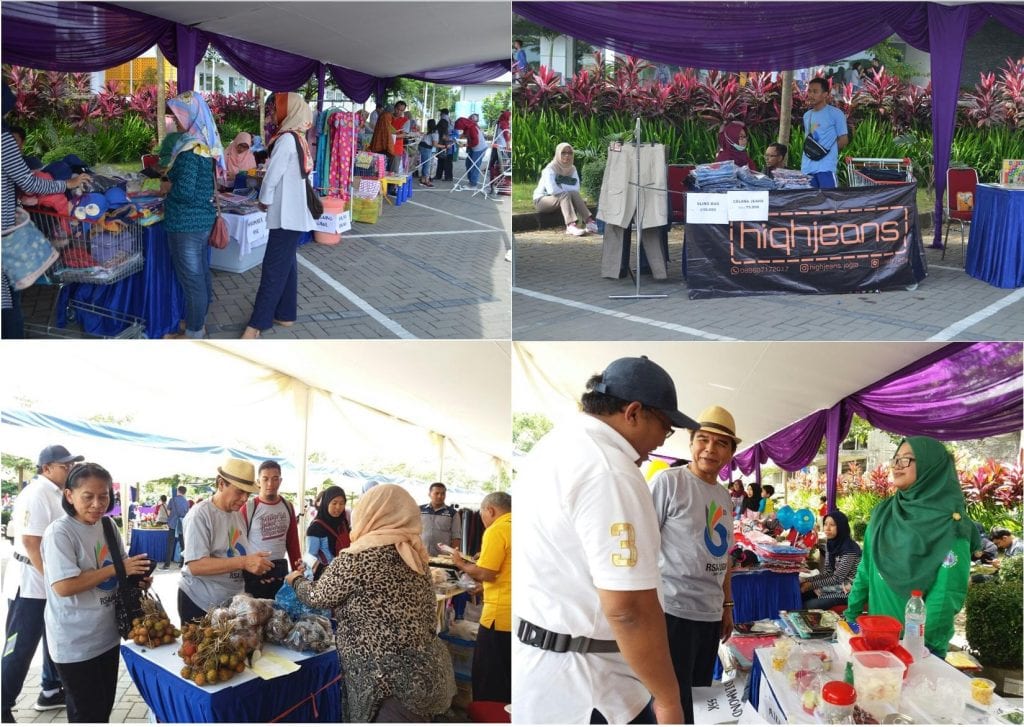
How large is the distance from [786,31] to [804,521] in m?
3.32

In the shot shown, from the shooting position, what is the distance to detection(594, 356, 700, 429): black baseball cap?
220 cm

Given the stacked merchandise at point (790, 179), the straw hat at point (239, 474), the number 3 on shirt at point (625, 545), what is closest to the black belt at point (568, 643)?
the number 3 on shirt at point (625, 545)

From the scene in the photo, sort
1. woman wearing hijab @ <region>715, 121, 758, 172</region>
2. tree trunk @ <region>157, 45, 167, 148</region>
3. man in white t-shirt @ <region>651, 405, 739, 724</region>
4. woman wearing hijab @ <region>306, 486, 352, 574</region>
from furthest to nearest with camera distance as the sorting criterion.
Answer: woman wearing hijab @ <region>715, 121, 758, 172</region>, tree trunk @ <region>157, 45, 167, 148</region>, woman wearing hijab @ <region>306, 486, 352, 574</region>, man in white t-shirt @ <region>651, 405, 739, 724</region>

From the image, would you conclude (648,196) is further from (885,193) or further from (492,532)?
(492,532)

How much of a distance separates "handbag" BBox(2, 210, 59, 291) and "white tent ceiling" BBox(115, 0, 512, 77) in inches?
80.3

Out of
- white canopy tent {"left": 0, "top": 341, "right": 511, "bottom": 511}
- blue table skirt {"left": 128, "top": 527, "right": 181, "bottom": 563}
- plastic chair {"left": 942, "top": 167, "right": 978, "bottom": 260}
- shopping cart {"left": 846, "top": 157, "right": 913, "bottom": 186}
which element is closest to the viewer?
white canopy tent {"left": 0, "top": 341, "right": 511, "bottom": 511}

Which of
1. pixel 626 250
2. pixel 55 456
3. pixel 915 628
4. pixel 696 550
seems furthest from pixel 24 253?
pixel 915 628

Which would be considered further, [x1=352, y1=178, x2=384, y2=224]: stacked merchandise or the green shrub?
[x1=352, y1=178, x2=384, y2=224]: stacked merchandise

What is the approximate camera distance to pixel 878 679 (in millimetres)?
2488

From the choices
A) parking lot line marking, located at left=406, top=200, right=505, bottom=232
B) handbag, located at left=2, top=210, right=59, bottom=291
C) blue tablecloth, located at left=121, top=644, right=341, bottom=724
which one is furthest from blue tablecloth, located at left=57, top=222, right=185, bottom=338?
parking lot line marking, located at left=406, top=200, right=505, bottom=232

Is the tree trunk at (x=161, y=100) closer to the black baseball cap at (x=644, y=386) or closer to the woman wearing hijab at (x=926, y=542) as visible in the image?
the black baseball cap at (x=644, y=386)

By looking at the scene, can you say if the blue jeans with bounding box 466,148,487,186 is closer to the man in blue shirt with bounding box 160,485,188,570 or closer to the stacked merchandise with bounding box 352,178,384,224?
the stacked merchandise with bounding box 352,178,384,224

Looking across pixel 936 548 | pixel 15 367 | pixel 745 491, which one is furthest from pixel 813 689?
pixel 15 367

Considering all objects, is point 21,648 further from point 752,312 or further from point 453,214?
point 453,214
